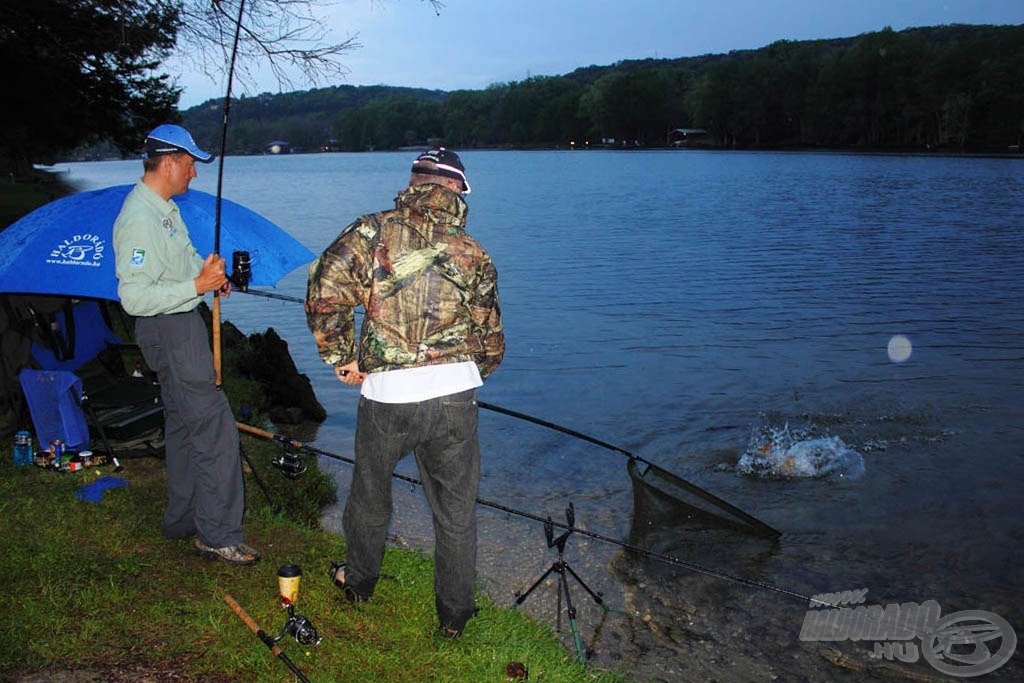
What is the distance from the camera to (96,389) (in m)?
8.48

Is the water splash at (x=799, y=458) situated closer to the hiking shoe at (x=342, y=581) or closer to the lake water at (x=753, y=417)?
the lake water at (x=753, y=417)

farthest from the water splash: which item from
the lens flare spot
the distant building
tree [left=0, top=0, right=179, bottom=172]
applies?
the distant building

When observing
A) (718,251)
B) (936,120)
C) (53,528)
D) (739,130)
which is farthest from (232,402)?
(739,130)

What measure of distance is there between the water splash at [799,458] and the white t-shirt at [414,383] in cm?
732

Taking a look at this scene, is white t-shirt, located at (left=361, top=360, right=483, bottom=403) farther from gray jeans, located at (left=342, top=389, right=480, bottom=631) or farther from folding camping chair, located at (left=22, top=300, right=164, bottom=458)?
folding camping chair, located at (left=22, top=300, right=164, bottom=458)

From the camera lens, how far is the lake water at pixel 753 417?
24.0 feet

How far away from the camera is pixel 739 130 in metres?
165

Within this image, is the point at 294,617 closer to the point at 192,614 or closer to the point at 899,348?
the point at 192,614

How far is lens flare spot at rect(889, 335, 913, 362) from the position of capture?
56.7 feet

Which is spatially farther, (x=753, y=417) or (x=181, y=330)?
(x=753, y=417)

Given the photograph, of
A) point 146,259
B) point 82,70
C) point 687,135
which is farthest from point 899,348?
point 687,135

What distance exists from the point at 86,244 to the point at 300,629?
3.40 meters

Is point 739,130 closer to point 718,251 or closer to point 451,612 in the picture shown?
point 718,251

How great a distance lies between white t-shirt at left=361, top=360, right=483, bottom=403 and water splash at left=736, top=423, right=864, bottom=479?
7315 mm
